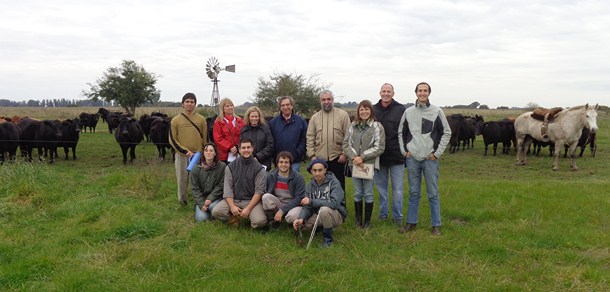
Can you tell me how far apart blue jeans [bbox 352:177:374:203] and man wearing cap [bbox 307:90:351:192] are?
35cm

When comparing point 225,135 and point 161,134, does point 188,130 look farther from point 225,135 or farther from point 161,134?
point 161,134

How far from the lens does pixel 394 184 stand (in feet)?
19.2

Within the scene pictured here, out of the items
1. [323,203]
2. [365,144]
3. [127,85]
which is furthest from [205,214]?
[127,85]

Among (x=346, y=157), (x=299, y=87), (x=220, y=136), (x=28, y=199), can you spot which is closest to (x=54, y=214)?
(x=28, y=199)

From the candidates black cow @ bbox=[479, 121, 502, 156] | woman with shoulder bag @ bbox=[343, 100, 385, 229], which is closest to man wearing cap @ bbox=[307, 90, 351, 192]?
woman with shoulder bag @ bbox=[343, 100, 385, 229]

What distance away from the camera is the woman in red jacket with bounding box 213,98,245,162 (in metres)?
6.46

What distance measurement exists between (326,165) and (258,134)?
4.41ft

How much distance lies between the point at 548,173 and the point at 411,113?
8615 mm

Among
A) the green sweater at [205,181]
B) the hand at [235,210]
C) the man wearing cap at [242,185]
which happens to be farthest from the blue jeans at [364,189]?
the green sweater at [205,181]

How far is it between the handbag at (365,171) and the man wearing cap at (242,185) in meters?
1.19

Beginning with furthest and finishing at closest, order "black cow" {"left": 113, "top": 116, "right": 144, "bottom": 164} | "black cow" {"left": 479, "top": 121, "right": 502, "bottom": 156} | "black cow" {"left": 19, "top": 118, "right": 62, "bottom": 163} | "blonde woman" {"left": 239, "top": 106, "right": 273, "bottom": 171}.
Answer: "black cow" {"left": 479, "top": 121, "right": 502, "bottom": 156} < "black cow" {"left": 19, "top": 118, "right": 62, "bottom": 163} < "black cow" {"left": 113, "top": 116, "right": 144, "bottom": 164} < "blonde woman" {"left": 239, "top": 106, "right": 273, "bottom": 171}

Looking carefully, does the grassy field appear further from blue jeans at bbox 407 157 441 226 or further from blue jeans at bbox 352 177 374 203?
blue jeans at bbox 352 177 374 203

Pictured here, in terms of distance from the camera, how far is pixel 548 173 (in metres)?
12.0

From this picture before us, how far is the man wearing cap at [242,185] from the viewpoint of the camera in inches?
217
